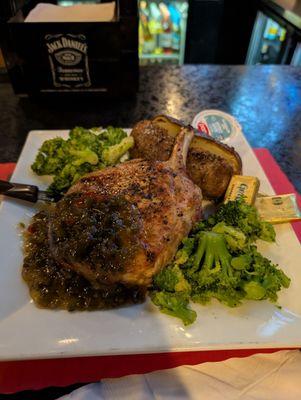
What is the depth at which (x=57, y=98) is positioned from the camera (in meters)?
2.81

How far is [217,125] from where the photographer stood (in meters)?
2.35

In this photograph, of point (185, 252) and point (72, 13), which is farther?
point (72, 13)

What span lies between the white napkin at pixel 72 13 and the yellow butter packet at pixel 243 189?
163 centimetres

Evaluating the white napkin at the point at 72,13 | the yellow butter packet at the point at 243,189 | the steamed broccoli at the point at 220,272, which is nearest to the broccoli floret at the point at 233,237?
the steamed broccoli at the point at 220,272

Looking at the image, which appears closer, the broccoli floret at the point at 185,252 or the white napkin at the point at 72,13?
the broccoli floret at the point at 185,252

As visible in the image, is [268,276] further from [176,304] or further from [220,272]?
[176,304]

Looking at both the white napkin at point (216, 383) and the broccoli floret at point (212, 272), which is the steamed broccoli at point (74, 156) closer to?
the broccoli floret at point (212, 272)

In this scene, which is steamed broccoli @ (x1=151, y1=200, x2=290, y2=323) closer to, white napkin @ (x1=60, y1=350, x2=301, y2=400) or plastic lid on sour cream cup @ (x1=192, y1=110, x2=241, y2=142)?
white napkin @ (x1=60, y1=350, x2=301, y2=400)

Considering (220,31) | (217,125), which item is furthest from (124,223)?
(220,31)

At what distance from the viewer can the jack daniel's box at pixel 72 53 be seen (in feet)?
7.70

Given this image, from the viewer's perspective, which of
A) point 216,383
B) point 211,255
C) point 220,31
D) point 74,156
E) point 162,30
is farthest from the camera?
point 162,30

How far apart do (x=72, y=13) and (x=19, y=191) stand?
1.63m

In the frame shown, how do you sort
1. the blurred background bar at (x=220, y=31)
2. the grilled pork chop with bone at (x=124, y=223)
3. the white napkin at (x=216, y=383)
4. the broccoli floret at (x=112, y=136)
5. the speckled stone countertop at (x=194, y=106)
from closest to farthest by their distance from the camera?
the white napkin at (x=216, y=383) → the grilled pork chop with bone at (x=124, y=223) → the broccoli floret at (x=112, y=136) → the speckled stone countertop at (x=194, y=106) → the blurred background bar at (x=220, y=31)

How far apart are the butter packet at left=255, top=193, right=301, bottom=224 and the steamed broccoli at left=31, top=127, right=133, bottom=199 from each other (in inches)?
34.1
